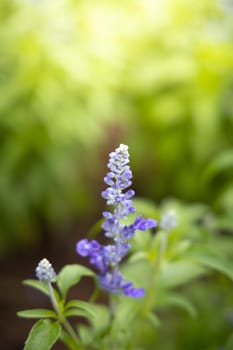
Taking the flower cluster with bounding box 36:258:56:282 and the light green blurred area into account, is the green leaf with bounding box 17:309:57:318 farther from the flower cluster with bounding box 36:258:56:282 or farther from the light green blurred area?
the light green blurred area

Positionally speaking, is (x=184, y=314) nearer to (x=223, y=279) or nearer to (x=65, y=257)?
(x=223, y=279)

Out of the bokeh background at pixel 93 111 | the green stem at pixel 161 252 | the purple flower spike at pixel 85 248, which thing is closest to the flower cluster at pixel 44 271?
the purple flower spike at pixel 85 248

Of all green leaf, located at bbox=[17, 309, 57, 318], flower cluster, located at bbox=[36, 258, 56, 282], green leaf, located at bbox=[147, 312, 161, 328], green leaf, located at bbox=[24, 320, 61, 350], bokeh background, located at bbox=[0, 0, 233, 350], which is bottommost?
green leaf, located at bbox=[24, 320, 61, 350]

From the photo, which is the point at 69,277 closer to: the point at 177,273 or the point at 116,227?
the point at 116,227

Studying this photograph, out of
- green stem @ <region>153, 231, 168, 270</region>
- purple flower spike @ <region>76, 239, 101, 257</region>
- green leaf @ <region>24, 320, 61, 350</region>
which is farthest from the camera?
green stem @ <region>153, 231, 168, 270</region>

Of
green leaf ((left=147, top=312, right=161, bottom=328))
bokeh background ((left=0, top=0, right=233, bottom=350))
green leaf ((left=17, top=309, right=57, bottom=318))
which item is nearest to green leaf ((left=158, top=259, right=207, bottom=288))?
green leaf ((left=147, top=312, right=161, bottom=328))

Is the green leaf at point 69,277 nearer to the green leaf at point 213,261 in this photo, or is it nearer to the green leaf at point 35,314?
the green leaf at point 35,314

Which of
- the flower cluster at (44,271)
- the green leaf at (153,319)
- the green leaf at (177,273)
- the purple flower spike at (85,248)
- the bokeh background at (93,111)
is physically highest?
the bokeh background at (93,111)
